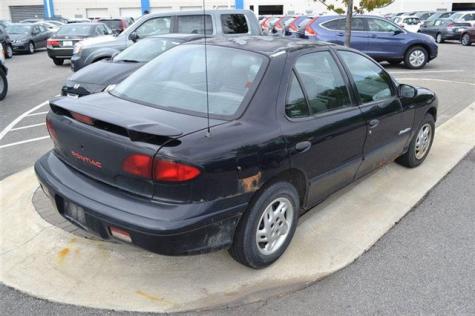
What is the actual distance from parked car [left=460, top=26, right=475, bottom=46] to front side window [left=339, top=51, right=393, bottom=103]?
21098mm

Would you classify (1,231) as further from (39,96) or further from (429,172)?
(39,96)

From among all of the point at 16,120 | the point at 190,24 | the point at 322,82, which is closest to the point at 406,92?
the point at 322,82

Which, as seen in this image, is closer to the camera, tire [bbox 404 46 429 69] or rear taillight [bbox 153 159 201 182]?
rear taillight [bbox 153 159 201 182]

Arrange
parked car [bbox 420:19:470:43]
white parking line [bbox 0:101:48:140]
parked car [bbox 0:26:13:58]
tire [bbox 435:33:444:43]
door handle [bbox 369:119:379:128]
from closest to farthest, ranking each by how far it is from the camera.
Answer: door handle [bbox 369:119:379:128] < white parking line [bbox 0:101:48:140] < parked car [bbox 0:26:13:58] < parked car [bbox 420:19:470:43] < tire [bbox 435:33:444:43]

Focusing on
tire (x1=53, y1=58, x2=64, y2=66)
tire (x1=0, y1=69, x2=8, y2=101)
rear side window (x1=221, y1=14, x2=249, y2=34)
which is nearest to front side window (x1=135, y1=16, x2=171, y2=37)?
rear side window (x1=221, y1=14, x2=249, y2=34)

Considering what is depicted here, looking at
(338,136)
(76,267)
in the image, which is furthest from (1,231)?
(338,136)

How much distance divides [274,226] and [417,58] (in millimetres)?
12414

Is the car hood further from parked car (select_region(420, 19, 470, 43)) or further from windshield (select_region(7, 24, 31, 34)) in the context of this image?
parked car (select_region(420, 19, 470, 43))

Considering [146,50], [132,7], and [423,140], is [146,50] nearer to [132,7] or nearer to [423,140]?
[423,140]

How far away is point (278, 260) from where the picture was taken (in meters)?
3.38

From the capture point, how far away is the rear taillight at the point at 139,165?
104 inches

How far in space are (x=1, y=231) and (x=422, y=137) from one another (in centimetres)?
451

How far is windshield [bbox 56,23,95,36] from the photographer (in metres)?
15.4

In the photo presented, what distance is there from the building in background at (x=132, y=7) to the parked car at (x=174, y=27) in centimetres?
4385
